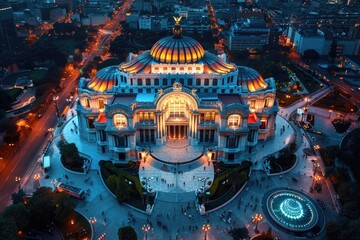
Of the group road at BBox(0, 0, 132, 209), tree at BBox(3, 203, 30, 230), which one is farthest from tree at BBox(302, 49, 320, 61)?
tree at BBox(3, 203, 30, 230)

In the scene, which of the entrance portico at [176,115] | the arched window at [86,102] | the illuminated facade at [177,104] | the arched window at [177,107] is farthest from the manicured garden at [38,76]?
the arched window at [177,107]

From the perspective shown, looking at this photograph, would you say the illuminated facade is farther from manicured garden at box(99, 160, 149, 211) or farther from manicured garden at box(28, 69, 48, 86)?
manicured garden at box(28, 69, 48, 86)

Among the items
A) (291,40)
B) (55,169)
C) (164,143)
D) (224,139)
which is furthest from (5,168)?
(291,40)

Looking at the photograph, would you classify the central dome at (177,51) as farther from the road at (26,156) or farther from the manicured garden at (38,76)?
the manicured garden at (38,76)

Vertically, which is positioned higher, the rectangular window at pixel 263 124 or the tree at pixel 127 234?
the rectangular window at pixel 263 124

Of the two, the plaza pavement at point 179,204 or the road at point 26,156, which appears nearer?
the plaza pavement at point 179,204

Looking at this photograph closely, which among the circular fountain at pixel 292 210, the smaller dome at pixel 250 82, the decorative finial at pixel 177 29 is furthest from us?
the decorative finial at pixel 177 29

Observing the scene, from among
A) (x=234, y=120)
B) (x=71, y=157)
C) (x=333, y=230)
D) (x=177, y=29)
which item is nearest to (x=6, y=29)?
(x=177, y=29)
